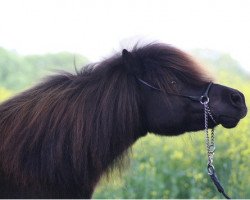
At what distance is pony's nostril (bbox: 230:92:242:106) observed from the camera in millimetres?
3804

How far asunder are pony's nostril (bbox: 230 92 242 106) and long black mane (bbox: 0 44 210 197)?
10.3 inches

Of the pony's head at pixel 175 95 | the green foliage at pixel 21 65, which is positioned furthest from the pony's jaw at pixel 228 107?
the green foliage at pixel 21 65

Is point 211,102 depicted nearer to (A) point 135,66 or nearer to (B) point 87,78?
(A) point 135,66

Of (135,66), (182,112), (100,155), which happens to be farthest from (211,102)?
(100,155)

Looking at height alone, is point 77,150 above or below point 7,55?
above

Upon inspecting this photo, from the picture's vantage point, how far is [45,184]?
3688 mm

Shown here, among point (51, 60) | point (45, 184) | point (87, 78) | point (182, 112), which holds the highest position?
point (87, 78)

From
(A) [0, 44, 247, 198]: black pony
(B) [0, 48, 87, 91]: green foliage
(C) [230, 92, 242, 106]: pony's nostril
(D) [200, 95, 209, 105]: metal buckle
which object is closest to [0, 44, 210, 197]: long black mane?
(A) [0, 44, 247, 198]: black pony

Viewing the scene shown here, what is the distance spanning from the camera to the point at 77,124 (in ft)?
12.2

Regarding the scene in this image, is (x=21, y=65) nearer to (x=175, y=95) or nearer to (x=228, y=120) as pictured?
(x=175, y=95)

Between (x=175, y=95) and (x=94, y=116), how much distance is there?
22.5 inches

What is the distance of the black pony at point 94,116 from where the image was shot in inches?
145

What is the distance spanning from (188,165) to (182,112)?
3847 millimetres

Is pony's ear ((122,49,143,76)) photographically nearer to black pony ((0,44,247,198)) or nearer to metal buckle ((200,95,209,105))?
black pony ((0,44,247,198))
